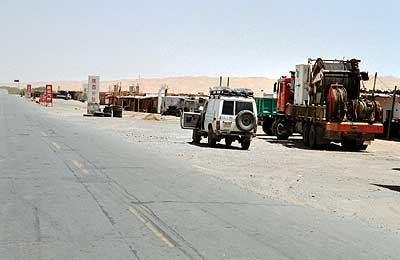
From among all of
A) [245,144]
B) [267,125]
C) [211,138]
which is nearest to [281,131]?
[267,125]

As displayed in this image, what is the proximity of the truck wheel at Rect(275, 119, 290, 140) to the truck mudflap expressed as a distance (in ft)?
28.4

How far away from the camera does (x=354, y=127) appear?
29.1m

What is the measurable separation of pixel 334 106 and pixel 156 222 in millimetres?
21313

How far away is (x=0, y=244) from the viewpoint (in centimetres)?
759

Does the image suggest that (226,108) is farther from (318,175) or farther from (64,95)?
(64,95)

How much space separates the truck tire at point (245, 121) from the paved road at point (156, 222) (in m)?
11.2

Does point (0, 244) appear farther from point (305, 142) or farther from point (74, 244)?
point (305, 142)

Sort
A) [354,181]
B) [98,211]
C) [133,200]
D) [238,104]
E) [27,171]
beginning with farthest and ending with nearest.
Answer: [238,104] < [354,181] < [27,171] < [133,200] < [98,211]

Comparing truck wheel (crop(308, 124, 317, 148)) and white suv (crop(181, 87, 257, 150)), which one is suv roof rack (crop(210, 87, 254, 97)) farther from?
truck wheel (crop(308, 124, 317, 148))

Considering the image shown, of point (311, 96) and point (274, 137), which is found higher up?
point (311, 96)

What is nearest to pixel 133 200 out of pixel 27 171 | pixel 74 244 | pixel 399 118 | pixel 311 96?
pixel 74 244

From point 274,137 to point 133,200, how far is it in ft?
96.4

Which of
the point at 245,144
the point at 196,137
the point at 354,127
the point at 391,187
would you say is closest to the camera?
the point at 391,187

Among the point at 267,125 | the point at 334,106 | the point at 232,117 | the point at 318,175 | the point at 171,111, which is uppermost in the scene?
the point at 334,106
